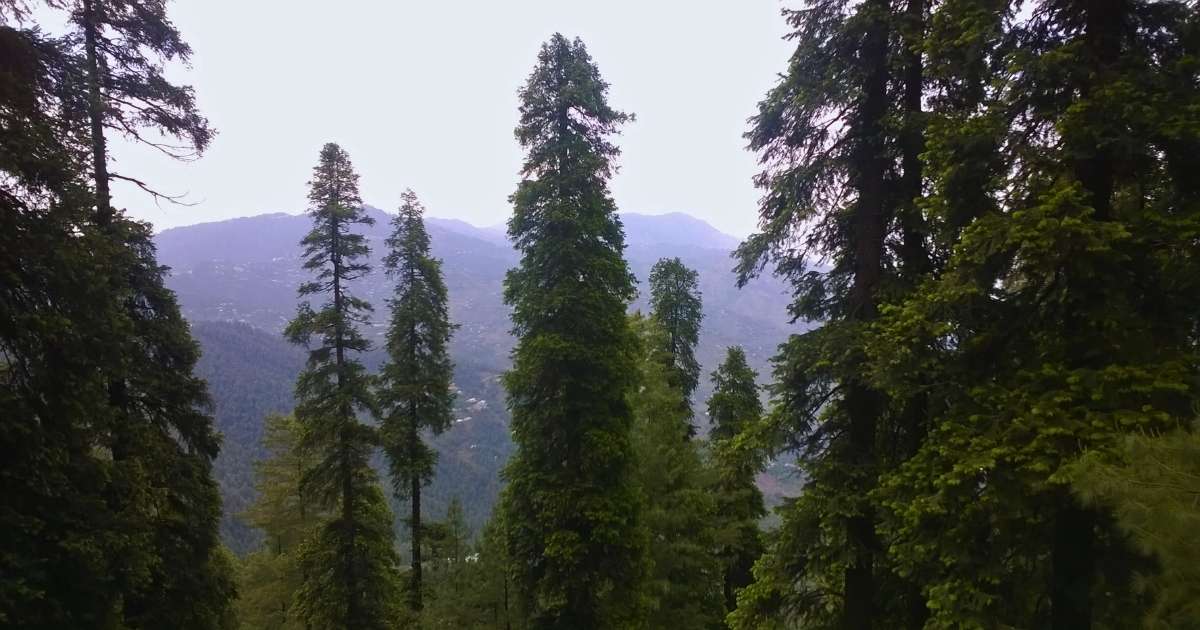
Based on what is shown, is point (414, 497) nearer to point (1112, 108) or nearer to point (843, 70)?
point (843, 70)

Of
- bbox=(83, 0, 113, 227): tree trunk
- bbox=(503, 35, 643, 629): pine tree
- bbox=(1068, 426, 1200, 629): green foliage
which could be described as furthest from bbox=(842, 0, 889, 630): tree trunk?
bbox=(83, 0, 113, 227): tree trunk

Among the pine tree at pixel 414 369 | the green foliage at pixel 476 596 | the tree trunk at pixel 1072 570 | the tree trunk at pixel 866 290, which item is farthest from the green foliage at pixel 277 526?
the tree trunk at pixel 1072 570

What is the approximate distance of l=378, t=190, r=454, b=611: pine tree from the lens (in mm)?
18609

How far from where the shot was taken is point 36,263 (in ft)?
20.2

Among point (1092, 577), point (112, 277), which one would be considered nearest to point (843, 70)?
point (1092, 577)

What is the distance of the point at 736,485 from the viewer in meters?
21.0

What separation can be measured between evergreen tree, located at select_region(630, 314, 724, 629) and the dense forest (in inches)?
4.7

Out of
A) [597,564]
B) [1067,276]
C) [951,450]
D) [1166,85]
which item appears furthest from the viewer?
[597,564]

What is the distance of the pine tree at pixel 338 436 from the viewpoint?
15539 mm

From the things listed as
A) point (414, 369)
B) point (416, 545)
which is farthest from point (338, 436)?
point (416, 545)

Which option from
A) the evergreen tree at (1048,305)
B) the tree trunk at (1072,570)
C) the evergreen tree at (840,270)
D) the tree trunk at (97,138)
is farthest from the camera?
the tree trunk at (97,138)

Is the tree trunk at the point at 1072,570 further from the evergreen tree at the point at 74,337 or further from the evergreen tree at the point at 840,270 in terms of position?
the evergreen tree at the point at 74,337

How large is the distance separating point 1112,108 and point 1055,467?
3.28 m

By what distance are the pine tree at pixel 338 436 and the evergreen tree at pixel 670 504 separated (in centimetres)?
751
